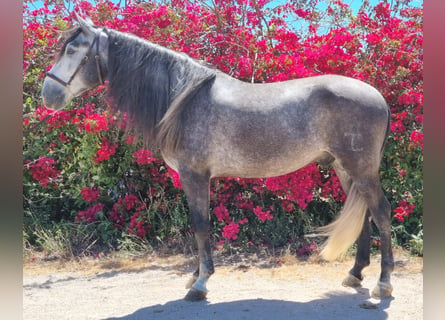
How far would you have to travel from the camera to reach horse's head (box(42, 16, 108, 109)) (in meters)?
3.18

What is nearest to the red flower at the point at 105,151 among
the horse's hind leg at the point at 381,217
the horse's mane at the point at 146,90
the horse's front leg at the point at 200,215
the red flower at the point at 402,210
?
the horse's mane at the point at 146,90

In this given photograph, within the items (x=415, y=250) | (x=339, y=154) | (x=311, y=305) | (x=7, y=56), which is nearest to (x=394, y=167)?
(x=415, y=250)

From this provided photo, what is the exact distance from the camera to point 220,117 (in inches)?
130

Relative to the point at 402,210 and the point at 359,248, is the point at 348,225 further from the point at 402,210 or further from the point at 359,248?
the point at 402,210

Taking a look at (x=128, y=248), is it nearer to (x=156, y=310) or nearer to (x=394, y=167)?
(x=156, y=310)

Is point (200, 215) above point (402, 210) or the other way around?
above

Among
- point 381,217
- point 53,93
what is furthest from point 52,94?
point 381,217

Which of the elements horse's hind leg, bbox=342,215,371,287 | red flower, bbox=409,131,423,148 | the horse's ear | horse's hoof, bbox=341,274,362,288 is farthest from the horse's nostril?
red flower, bbox=409,131,423,148

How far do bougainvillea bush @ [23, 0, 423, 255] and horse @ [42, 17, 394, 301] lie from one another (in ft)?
4.28

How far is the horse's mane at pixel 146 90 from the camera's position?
10.7 ft

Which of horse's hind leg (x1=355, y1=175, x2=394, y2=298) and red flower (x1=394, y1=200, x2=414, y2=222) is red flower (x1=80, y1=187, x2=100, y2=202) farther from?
red flower (x1=394, y1=200, x2=414, y2=222)

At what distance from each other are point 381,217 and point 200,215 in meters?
1.48

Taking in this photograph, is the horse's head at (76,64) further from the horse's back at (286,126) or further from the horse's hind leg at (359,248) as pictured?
the horse's hind leg at (359,248)

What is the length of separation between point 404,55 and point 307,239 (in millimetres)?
2511
